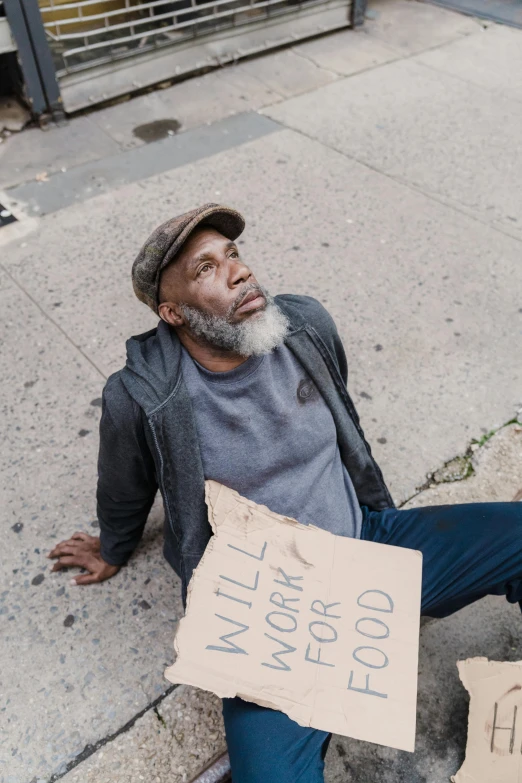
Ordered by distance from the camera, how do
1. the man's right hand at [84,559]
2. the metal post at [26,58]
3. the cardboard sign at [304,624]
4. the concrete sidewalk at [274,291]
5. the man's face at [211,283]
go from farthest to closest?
the metal post at [26,58]
the man's right hand at [84,559]
the concrete sidewalk at [274,291]
the man's face at [211,283]
the cardboard sign at [304,624]

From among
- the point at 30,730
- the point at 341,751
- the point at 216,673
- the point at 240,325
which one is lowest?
the point at 341,751

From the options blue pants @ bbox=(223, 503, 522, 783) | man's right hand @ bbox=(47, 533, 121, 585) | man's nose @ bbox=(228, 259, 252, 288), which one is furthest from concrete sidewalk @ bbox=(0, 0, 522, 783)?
man's nose @ bbox=(228, 259, 252, 288)

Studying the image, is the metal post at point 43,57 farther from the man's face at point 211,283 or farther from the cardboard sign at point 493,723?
the cardboard sign at point 493,723

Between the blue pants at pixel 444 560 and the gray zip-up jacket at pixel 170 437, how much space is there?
20 cm

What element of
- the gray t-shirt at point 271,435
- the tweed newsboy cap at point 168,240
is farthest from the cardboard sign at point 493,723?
the tweed newsboy cap at point 168,240

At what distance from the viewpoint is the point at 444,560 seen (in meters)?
2.08

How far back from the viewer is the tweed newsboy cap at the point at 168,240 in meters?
1.94

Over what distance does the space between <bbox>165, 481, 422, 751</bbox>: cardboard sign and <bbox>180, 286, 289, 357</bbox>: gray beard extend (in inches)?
15.5

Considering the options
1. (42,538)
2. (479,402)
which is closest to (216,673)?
(42,538)

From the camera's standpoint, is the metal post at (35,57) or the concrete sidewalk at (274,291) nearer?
the concrete sidewalk at (274,291)

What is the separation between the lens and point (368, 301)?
362 centimetres

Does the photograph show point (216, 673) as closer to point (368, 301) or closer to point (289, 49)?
point (368, 301)

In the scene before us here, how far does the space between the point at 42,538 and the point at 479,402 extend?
6.15 feet

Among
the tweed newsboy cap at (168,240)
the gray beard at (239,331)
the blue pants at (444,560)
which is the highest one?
the tweed newsboy cap at (168,240)
